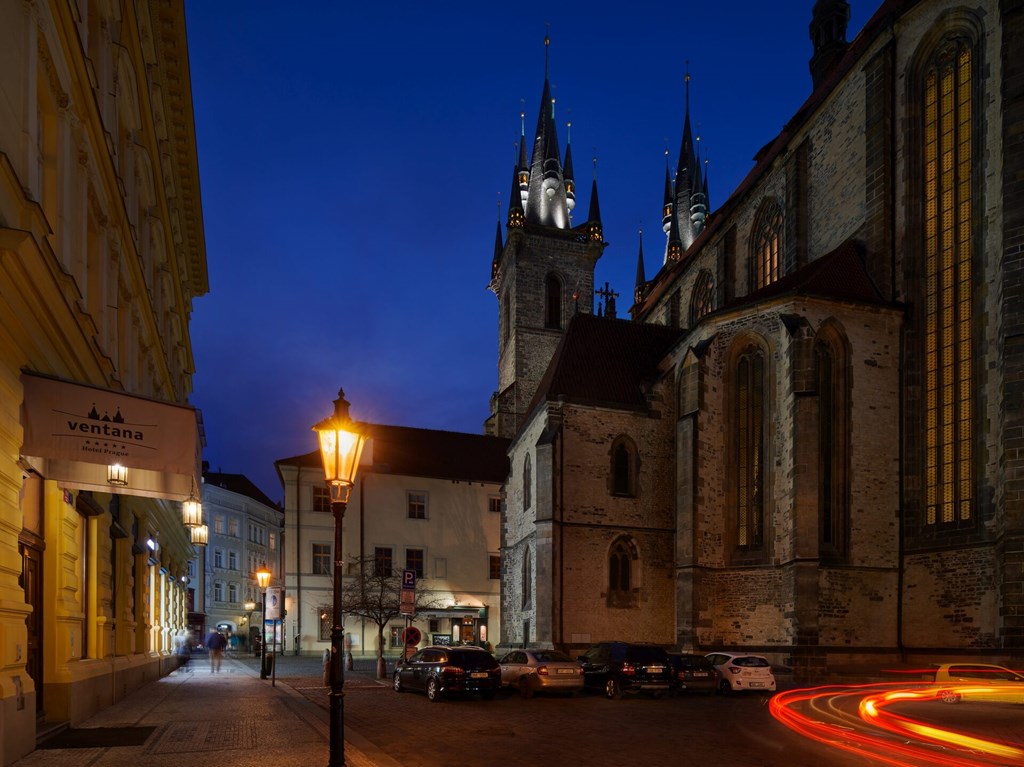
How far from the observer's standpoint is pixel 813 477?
26.3 meters

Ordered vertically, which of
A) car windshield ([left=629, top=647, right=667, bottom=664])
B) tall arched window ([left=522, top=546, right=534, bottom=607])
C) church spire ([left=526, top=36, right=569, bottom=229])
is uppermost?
church spire ([left=526, top=36, right=569, bottom=229])

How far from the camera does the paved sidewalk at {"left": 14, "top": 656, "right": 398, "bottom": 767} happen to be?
10.5 metres

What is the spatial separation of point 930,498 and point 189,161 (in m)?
25.9

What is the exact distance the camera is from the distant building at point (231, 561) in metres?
62.2

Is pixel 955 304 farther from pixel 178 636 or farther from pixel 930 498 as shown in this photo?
pixel 178 636

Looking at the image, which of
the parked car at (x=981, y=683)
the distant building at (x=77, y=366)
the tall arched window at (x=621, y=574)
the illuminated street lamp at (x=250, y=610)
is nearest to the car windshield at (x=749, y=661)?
the parked car at (x=981, y=683)

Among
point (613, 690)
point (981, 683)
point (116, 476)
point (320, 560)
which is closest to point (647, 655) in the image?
point (613, 690)

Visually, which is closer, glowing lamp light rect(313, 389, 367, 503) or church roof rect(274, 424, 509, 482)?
glowing lamp light rect(313, 389, 367, 503)

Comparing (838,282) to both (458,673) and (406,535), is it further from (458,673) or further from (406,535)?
(406,535)

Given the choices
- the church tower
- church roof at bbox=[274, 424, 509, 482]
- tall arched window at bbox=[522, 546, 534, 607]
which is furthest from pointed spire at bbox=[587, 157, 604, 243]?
tall arched window at bbox=[522, 546, 534, 607]

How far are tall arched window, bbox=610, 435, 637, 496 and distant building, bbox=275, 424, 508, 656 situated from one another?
1492 cm

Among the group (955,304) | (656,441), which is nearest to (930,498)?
(955,304)

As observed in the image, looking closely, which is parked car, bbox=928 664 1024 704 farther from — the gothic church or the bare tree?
the bare tree

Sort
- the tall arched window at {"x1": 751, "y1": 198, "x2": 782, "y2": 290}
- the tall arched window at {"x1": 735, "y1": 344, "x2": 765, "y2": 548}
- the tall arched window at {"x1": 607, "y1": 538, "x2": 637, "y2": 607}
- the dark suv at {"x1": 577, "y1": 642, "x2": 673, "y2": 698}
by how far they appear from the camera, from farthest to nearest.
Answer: the tall arched window at {"x1": 751, "y1": 198, "x2": 782, "y2": 290}, the tall arched window at {"x1": 607, "y1": 538, "x2": 637, "y2": 607}, the tall arched window at {"x1": 735, "y1": 344, "x2": 765, "y2": 548}, the dark suv at {"x1": 577, "y1": 642, "x2": 673, "y2": 698}
